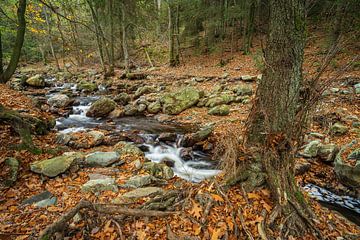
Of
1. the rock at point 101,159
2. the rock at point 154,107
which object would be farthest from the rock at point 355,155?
the rock at point 154,107

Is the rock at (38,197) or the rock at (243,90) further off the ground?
the rock at (243,90)

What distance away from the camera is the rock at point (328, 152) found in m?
5.50

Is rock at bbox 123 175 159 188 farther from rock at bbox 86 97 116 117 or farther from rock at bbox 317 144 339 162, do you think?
rock at bbox 86 97 116 117

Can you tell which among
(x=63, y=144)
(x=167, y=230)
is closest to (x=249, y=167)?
(x=167, y=230)

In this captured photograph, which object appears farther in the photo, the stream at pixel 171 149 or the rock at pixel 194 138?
the rock at pixel 194 138

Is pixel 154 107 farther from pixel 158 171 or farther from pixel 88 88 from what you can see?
pixel 88 88

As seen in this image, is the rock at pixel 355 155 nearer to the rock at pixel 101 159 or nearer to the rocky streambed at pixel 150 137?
the rocky streambed at pixel 150 137

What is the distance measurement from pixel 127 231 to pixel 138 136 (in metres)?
5.01

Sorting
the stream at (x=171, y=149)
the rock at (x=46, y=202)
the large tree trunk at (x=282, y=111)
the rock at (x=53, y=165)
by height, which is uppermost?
the large tree trunk at (x=282, y=111)

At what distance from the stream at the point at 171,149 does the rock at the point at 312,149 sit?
1.06 meters

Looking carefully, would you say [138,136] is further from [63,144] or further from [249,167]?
[249,167]

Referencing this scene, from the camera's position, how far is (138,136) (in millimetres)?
7508

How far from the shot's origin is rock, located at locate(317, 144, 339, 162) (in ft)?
18.0

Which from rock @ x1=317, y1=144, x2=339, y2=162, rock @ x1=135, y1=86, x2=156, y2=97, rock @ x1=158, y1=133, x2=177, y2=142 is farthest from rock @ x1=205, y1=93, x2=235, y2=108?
rock @ x1=317, y1=144, x2=339, y2=162
